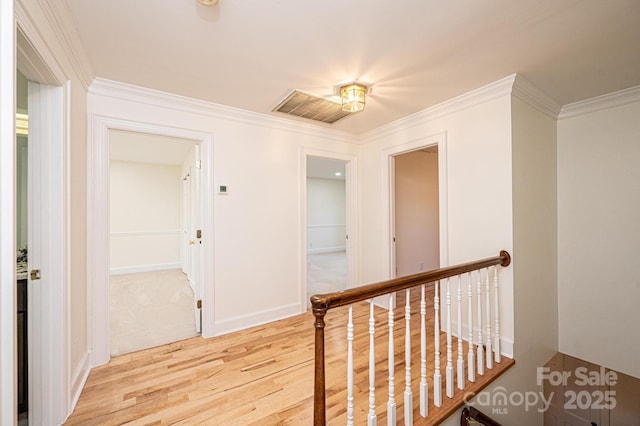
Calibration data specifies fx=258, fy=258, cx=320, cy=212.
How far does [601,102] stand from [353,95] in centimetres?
251

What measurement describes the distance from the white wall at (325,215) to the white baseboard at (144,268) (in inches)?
148

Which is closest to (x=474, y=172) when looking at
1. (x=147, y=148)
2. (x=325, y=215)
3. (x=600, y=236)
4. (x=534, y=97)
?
(x=534, y=97)

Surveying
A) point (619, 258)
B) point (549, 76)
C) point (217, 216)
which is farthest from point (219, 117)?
point (619, 258)

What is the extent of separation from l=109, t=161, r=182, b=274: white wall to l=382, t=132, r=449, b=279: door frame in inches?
195

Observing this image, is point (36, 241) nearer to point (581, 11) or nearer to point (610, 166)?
point (581, 11)

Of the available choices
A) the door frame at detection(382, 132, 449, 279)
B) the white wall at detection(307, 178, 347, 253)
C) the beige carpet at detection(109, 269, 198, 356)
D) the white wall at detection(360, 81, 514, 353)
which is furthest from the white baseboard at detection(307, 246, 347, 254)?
the white wall at detection(360, 81, 514, 353)

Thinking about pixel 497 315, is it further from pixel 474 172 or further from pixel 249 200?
pixel 249 200

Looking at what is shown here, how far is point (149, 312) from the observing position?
10.9ft

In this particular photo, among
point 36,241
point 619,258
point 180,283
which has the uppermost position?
point 36,241

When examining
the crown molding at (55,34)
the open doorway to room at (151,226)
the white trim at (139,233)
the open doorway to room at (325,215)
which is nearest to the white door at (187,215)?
the open doorway to room at (151,226)

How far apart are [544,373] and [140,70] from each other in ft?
15.5

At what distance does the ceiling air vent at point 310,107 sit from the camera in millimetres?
2529

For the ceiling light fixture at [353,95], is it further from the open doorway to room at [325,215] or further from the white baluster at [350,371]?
the open doorway to room at [325,215]

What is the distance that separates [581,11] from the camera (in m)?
1.46
